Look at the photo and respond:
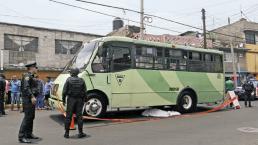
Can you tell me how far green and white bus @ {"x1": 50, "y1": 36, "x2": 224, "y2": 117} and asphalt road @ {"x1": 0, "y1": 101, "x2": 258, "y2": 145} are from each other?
1.15 meters

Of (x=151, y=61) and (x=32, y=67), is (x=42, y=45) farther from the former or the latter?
(x=32, y=67)

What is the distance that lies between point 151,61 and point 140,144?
20.2ft

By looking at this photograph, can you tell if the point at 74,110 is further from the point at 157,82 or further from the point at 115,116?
the point at 157,82

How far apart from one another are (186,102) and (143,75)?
118 inches

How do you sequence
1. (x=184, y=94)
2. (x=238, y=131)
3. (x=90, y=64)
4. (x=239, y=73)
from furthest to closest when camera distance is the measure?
1. (x=239, y=73)
2. (x=184, y=94)
3. (x=90, y=64)
4. (x=238, y=131)

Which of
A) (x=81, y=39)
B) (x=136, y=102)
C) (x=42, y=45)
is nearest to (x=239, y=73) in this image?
(x=81, y=39)

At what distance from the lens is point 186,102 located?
15883 millimetres

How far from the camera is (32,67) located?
9086 millimetres

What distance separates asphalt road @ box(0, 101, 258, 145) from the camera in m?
8.90

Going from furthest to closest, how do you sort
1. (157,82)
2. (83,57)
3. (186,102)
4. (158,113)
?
(186,102)
(158,113)
(157,82)
(83,57)

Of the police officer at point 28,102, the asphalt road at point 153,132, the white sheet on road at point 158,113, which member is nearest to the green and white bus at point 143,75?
the white sheet on road at point 158,113

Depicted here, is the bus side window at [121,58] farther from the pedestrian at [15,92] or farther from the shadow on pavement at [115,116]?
the pedestrian at [15,92]

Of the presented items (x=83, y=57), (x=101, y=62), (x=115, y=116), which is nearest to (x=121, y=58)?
(x=101, y=62)

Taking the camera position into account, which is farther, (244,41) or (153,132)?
(244,41)
